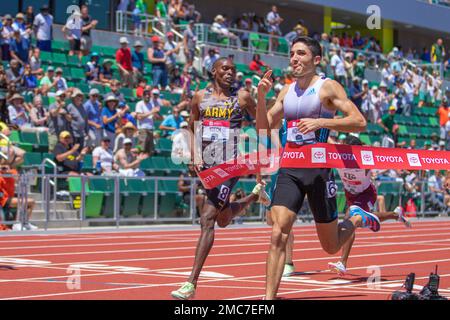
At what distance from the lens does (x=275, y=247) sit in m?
8.57

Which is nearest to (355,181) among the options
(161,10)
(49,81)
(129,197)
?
(129,197)

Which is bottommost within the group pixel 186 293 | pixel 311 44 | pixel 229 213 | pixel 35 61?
pixel 186 293

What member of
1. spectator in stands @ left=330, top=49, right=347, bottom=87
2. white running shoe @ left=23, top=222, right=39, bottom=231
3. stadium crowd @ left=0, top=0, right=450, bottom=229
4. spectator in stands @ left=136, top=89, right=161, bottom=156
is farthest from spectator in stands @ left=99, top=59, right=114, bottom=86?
spectator in stands @ left=330, top=49, right=347, bottom=87

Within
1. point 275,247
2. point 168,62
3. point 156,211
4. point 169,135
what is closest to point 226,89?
point 275,247

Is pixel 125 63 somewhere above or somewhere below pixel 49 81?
above

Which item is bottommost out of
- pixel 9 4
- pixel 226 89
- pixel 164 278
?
pixel 164 278

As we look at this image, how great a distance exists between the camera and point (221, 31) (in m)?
33.0

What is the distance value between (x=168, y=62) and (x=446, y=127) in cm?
1269

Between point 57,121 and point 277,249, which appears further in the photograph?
point 57,121

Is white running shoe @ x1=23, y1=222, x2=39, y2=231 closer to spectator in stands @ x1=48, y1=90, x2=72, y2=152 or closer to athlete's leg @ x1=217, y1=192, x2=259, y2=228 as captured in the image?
spectator in stands @ x1=48, y1=90, x2=72, y2=152

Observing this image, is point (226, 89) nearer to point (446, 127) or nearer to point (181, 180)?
point (181, 180)

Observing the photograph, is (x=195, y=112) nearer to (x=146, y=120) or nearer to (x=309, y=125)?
(x=309, y=125)

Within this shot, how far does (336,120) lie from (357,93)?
25.6 meters

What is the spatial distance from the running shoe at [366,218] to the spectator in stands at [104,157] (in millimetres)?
9922
